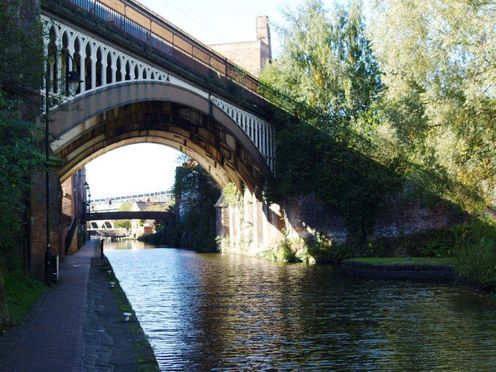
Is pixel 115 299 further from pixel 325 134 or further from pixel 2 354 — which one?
pixel 325 134

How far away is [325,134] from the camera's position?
36438mm

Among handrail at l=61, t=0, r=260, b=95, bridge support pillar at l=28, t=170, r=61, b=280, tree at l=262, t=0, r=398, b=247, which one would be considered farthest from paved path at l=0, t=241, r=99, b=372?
tree at l=262, t=0, r=398, b=247

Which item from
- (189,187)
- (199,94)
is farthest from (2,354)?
(189,187)

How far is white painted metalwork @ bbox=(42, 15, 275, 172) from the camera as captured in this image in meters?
19.4

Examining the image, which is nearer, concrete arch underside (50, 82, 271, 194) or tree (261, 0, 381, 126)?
concrete arch underside (50, 82, 271, 194)

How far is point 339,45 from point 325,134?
7957mm

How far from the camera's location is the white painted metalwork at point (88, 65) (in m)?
19.4

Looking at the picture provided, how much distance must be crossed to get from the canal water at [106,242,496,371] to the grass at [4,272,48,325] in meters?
2.24

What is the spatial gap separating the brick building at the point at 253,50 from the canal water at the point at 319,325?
46288mm

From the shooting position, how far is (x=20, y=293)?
14133 mm

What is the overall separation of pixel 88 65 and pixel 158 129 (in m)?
14.4

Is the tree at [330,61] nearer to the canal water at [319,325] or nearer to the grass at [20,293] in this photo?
the canal water at [319,325]

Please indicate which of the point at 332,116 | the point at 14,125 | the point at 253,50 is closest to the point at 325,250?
the point at 332,116

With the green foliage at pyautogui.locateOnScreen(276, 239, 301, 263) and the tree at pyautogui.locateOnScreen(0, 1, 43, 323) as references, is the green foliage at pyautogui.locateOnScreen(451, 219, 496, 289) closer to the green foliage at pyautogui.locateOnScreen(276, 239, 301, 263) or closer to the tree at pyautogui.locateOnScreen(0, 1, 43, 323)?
the tree at pyautogui.locateOnScreen(0, 1, 43, 323)
